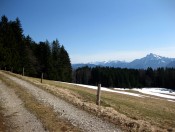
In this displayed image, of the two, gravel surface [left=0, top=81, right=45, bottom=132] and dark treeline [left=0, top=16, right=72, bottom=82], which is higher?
dark treeline [left=0, top=16, right=72, bottom=82]

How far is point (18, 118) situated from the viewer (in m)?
13.0

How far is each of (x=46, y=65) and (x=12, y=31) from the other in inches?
749

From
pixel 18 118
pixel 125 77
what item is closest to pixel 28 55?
pixel 18 118

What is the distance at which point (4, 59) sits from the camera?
203 feet

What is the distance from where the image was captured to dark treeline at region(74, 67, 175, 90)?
15200cm

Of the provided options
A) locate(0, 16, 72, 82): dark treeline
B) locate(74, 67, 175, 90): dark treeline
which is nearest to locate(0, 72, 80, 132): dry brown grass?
locate(0, 16, 72, 82): dark treeline

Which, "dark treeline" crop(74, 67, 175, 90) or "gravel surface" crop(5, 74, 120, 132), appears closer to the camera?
"gravel surface" crop(5, 74, 120, 132)

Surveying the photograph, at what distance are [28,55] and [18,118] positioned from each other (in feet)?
223

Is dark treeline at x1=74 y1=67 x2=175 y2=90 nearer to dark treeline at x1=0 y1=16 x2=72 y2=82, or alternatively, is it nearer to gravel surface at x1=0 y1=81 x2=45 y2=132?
dark treeline at x1=0 y1=16 x2=72 y2=82

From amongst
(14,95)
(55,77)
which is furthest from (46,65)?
(14,95)

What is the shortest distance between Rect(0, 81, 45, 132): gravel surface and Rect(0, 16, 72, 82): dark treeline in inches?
1830

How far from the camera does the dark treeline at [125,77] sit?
152000 mm

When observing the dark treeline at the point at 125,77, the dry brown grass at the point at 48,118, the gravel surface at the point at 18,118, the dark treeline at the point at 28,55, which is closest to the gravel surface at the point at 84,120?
the dry brown grass at the point at 48,118

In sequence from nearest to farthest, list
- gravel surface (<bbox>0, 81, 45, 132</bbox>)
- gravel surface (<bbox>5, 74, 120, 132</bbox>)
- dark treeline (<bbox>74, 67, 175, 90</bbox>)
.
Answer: gravel surface (<bbox>0, 81, 45, 132</bbox>)
gravel surface (<bbox>5, 74, 120, 132</bbox>)
dark treeline (<bbox>74, 67, 175, 90</bbox>)
